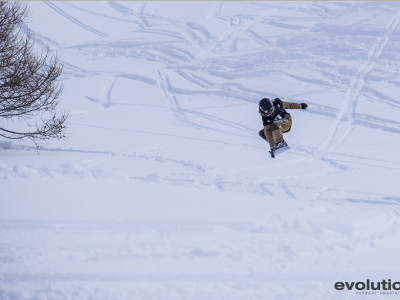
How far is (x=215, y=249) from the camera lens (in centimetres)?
406

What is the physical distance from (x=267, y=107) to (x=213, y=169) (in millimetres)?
2148

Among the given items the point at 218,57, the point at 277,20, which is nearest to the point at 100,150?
the point at 218,57

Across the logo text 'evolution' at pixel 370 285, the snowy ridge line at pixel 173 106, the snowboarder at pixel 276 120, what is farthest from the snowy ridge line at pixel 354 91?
the logo text 'evolution' at pixel 370 285

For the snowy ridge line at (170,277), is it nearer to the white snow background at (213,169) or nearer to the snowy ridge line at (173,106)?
the white snow background at (213,169)

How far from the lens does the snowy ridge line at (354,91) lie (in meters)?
11.1

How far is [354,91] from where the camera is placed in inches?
586

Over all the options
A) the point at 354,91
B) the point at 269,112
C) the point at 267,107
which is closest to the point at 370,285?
the point at 267,107

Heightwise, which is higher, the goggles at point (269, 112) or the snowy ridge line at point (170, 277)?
the goggles at point (269, 112)

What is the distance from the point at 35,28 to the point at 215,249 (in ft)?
83.4

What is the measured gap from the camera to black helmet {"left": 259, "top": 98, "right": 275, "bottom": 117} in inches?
312

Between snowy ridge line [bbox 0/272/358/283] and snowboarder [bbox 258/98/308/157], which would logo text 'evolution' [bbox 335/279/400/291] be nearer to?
snowy ridge line [bbox 0/272/358/283]

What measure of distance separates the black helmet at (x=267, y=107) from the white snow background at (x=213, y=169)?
155 cm

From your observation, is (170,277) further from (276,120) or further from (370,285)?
(276,120)

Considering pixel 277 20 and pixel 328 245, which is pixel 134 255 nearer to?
pixel 328 245
